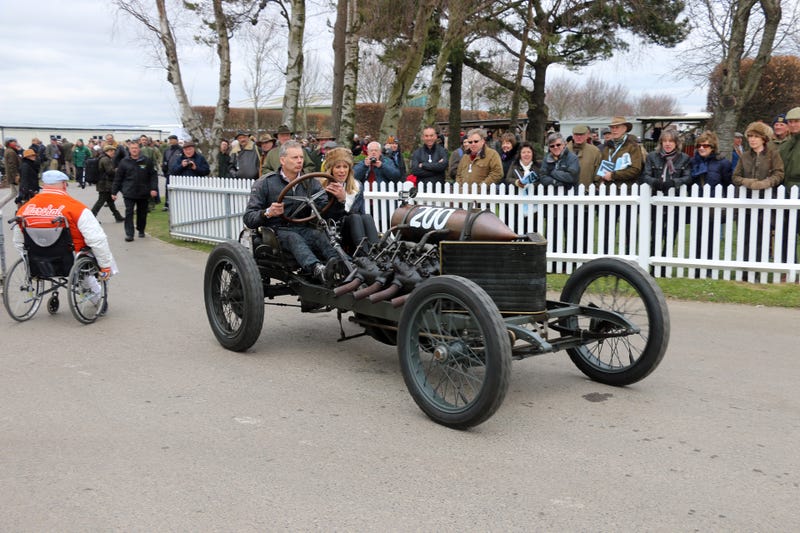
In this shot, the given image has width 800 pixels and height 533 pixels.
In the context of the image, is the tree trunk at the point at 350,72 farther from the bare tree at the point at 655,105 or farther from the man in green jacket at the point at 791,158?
the bare tree at the point at 655,105

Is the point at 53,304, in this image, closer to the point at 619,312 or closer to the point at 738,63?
the point at 619,312

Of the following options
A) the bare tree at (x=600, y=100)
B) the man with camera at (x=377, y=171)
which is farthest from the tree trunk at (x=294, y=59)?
the bare tree at (x=600, y=100)

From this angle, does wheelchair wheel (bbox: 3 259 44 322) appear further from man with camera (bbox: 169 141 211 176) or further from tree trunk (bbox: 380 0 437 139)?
tree trunk (bbox: 380 0 437 139)

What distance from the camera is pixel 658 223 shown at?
9.68 m

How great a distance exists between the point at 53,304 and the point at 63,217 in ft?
3.58

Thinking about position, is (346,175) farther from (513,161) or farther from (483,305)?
(513,161)

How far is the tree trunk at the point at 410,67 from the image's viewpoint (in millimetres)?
17469

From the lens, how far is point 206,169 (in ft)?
54.5

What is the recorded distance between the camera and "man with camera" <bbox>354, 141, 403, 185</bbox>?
11.7 m

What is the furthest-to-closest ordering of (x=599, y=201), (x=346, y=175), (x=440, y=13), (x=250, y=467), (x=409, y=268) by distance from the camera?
(x=440, y=13), (x=599, y=201), (x=346, y=175), (x=409, y=268), (x=250, y=467)

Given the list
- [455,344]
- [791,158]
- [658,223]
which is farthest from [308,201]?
[791,158]

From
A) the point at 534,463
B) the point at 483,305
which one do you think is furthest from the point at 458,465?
the point at 483,305

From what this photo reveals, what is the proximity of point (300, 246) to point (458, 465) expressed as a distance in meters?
2.85

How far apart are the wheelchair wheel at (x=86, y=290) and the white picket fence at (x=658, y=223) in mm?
3760
